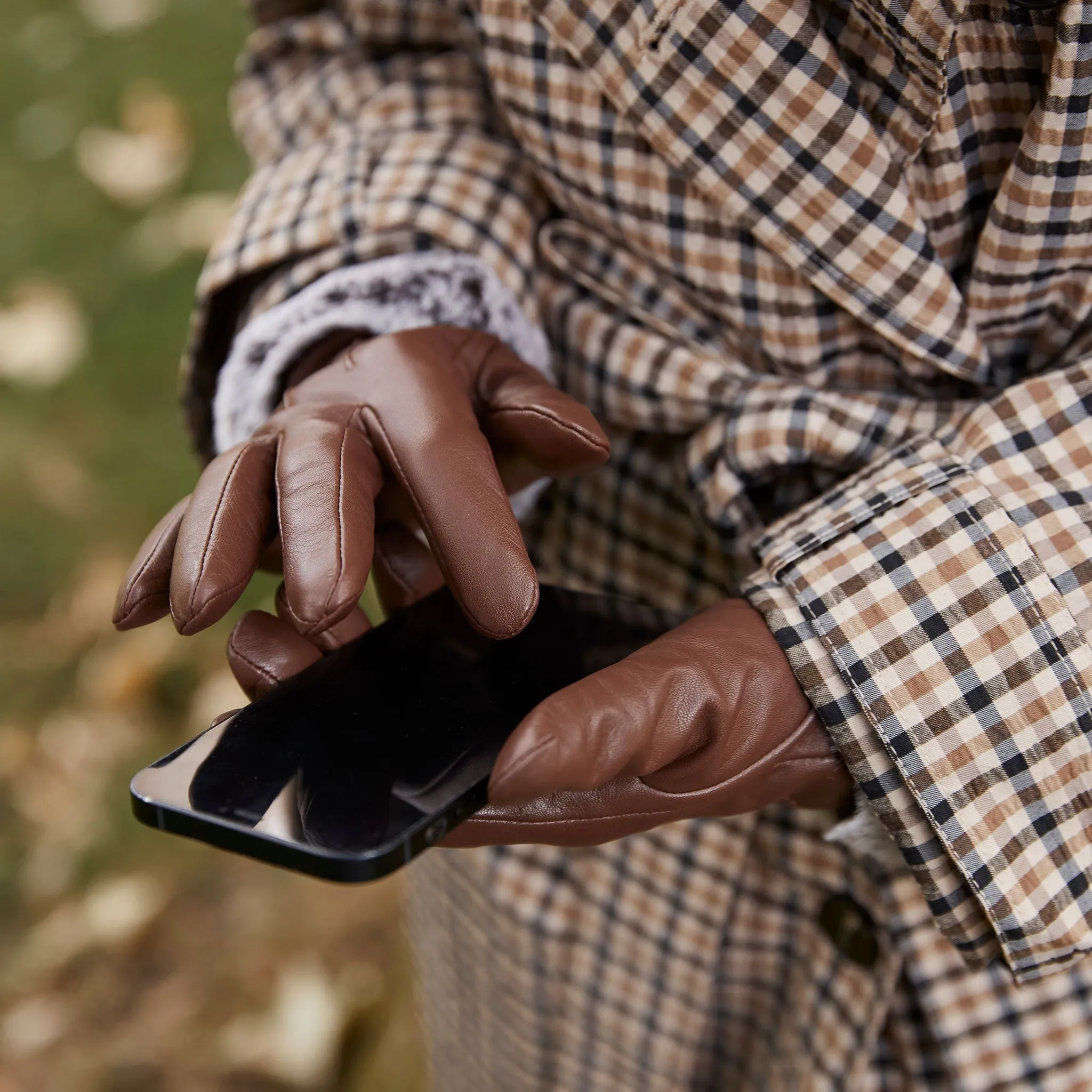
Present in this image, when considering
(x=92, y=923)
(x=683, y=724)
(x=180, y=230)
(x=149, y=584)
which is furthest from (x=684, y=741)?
(x=180, y=230)

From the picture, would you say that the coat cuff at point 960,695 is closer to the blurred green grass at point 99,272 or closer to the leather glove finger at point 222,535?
the leather glove finger at point 222,535

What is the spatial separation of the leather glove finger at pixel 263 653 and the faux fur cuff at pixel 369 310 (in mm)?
173

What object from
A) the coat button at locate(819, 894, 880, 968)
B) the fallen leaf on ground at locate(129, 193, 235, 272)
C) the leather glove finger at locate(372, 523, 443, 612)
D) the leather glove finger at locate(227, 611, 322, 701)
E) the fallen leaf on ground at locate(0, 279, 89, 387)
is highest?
the leather glove finger at locate(227, 611, 322, 701)

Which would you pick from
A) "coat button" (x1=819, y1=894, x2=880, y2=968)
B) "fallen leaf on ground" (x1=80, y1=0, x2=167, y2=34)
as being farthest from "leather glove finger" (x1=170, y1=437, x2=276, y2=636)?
"fallen leaf on ground" (x1=80, y1=0, x2=167, y2=34)

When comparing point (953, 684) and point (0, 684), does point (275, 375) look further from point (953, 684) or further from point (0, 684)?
point (0, 684)

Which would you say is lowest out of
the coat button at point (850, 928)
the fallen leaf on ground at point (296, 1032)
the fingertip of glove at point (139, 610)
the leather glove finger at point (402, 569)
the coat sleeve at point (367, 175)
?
the fallen leaf on ground at point (296, 1032)

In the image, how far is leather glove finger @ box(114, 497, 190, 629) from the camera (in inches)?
18.7

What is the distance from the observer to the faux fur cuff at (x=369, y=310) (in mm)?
614

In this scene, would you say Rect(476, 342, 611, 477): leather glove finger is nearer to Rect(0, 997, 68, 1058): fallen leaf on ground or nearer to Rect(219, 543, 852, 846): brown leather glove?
Rect(219, 543, 852, 846): brown leather glove

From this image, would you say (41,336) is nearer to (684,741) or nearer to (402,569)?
(402,569)

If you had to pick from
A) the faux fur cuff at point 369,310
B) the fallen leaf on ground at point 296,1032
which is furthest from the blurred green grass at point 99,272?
the faux fur cuff at point 369,310

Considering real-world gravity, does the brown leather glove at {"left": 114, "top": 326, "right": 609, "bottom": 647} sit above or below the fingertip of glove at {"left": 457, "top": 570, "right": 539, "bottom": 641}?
above

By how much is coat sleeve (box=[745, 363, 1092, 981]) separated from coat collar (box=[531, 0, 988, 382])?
0.32 ft

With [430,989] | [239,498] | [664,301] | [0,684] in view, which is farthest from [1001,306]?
[0,684]
